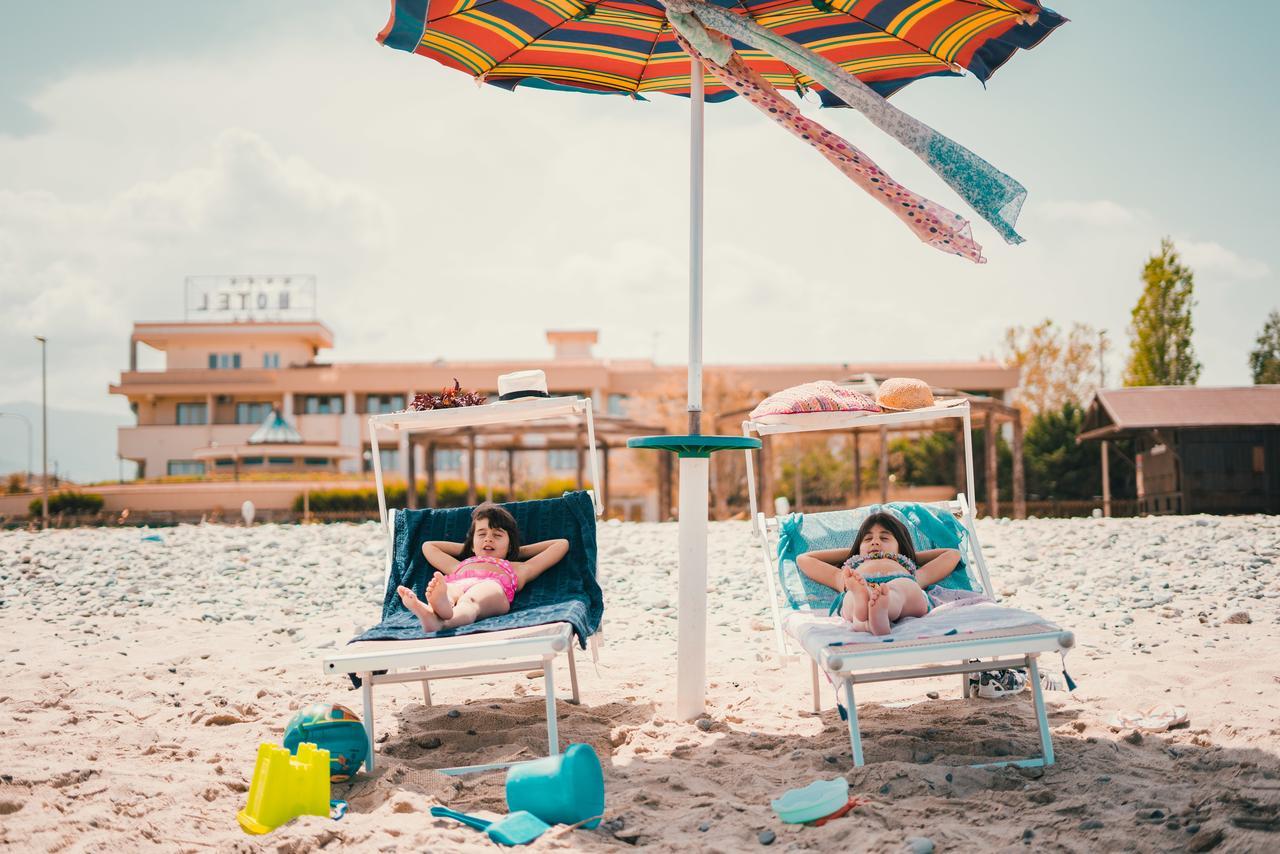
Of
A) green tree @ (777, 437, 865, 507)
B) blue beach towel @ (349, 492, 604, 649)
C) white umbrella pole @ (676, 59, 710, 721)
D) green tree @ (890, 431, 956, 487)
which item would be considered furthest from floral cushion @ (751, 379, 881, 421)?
green tree @ (777, 437, 865, 507)

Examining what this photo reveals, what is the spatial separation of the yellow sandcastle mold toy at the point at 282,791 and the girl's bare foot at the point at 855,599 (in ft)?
6.53

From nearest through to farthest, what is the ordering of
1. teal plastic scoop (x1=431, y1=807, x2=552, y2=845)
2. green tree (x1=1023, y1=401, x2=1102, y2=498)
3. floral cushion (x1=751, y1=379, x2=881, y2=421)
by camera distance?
teal plastic scoop (x1=431, y1=807, x2=552, y2=845) < floral cushion (x1=751, y1=379, x2=881, y2=421) < green tree (x1=1023, y1=401, x2=1102, y2=498)

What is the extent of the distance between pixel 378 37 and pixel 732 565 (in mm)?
5948

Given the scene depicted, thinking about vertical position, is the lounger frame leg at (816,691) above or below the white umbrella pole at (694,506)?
below

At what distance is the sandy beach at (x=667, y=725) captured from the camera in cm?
306

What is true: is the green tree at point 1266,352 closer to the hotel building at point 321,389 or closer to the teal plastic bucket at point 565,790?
the hotel building at point 321,389

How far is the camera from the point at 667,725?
4.43m

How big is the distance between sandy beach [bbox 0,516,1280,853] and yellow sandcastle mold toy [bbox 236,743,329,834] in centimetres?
11

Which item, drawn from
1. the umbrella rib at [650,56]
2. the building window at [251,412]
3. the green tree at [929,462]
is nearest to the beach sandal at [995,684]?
the umbrella rib at [650,56]

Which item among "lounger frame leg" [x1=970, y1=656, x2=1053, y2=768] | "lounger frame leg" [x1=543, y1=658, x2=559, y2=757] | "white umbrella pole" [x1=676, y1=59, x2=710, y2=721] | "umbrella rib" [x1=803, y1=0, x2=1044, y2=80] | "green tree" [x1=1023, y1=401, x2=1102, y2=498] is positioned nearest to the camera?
"lounger frame leg" [x1=970, y1=656, x2=1053, y2=768]

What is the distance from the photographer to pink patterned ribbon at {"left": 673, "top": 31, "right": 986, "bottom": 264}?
14.1 ft

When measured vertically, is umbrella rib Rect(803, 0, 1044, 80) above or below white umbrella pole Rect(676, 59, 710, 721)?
above

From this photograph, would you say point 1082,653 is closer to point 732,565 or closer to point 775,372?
point 732,565

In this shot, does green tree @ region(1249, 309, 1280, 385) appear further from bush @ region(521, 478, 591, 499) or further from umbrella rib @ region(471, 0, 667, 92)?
umbrella rib @ region(471, 0, 667, 92)
